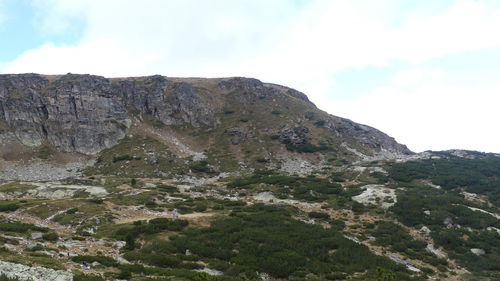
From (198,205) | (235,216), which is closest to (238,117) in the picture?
(198,205)

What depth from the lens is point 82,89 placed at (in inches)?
4035

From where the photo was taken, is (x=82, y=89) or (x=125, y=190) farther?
(x=82, y=89)

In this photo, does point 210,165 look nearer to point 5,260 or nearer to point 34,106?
point 34,106

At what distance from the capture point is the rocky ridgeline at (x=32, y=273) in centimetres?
1695

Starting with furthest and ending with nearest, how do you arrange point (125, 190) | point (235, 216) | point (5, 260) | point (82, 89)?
point (82, 89), point (125, 190), point (235, 216), point (5, 260)

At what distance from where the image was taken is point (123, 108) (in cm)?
10450

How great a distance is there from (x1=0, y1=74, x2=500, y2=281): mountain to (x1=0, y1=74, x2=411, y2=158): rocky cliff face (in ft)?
1.40

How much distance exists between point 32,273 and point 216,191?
141 feet

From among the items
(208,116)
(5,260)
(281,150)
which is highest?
(208,116)

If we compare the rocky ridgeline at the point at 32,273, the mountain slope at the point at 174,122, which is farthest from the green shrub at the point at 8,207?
the mountain slope at the point at 174,122

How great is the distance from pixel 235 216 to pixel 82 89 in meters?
80.7

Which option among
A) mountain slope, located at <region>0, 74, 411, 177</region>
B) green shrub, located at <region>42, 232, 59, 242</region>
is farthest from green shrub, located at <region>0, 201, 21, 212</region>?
mountain slope, located at <region>0, 74, 411, 177</region>

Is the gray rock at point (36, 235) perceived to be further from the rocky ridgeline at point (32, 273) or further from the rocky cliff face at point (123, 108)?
the rocky cliff face at point (123, 108)

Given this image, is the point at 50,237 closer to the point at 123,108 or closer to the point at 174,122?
the point at 174,122
